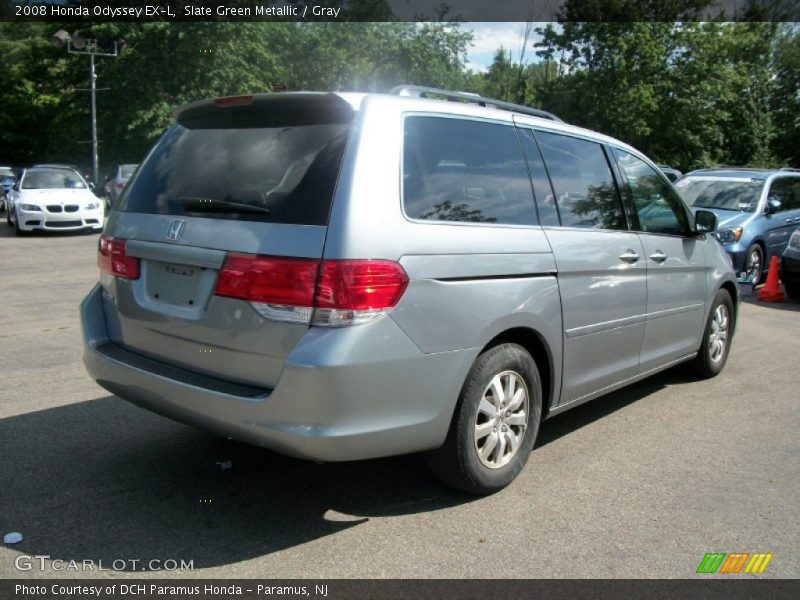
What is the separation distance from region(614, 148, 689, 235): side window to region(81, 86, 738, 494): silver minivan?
696 millimetres

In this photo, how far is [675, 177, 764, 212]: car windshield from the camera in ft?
38.5

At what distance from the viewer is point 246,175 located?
3.38m

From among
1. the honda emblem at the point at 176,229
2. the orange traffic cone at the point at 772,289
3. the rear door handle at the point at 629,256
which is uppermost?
the honda emblem at the point at 176,229

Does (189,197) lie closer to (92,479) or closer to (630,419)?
(92,479)

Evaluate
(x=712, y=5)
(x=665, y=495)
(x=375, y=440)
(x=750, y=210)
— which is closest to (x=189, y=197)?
(x=375, y=440)

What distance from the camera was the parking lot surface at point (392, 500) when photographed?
3.09m

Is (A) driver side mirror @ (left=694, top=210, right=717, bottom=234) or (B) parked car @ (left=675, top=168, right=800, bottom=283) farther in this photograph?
(B) parked car @ (left=675, top=168, right=800, bottom=283)

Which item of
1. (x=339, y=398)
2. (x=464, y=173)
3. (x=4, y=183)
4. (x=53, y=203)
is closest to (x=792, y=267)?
(x=464, y=173)

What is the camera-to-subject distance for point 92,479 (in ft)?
12.4

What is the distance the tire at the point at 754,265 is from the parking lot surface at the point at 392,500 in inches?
260

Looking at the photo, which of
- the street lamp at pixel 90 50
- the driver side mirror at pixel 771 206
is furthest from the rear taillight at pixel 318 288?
the street lamp at pixel 90 50

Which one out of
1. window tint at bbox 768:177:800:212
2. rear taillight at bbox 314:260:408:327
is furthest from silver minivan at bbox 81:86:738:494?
window tint at bbox 768:177:800:212

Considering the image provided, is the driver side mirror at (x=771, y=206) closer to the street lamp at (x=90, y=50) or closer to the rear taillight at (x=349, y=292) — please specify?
the rear taillight at (x=349, y=292)

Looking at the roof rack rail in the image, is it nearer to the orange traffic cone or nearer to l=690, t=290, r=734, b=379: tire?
l=690, t=290, r=734, b=379: tire
